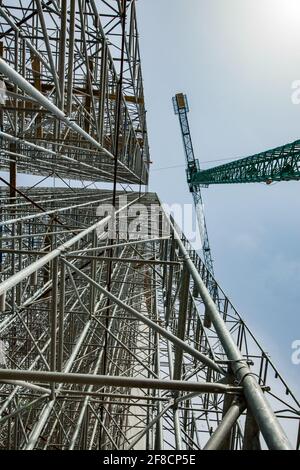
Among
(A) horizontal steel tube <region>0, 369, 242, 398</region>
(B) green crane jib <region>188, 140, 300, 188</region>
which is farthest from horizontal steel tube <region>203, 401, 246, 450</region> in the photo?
(B) green crane jib <region>188, 140, 300, 188</region>

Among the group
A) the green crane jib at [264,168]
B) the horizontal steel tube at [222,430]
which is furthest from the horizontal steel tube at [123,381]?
the green crane jib at [264,168]

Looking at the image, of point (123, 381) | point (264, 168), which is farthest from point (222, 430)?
point (264, 168)

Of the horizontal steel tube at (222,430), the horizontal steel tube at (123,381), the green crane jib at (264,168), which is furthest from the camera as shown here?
the green crane jib at (264,168)

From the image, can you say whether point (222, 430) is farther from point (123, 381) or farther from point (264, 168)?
point (264, 168)

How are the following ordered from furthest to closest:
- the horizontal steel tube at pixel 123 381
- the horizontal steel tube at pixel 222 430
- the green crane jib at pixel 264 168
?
the green crane jib at pixel 264 168 < the horizontal steel tube at pixel 123 381 < the horizontal steel tube at pixel 222 430

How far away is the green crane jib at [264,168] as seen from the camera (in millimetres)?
19125

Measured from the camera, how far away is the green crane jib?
62.7ft

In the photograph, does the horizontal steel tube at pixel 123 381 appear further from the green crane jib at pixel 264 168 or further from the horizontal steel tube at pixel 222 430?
the green crane jib at pixel 264 168

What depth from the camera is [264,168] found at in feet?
78.0

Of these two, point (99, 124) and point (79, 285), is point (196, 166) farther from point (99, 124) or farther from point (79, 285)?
point (99, 124)

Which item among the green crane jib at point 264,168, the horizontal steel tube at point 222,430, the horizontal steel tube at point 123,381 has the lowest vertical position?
the horizontal steel tube at point 222,430

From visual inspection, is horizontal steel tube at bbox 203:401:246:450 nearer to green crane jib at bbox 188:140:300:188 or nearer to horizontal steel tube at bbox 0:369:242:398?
horizontal steel tube at bbox 0:369:242:398

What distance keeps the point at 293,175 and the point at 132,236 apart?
11.3 m

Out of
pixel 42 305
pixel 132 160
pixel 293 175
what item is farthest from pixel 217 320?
pixel 293 175
